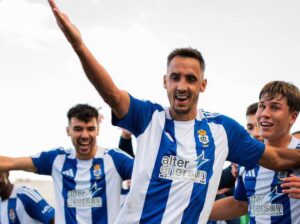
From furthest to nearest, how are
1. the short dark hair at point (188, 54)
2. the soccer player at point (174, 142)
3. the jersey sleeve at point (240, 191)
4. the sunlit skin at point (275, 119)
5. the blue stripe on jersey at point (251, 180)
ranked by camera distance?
the jersey sleeve at point (240, 191), the blue stripe on jersey at point (251, 180), the sunlit skin at point (275, 119), the short dark hair at point (188, 54), the soccer player at point (174, 142)

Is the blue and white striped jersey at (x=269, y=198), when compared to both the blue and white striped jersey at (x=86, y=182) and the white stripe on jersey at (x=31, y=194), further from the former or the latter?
the white stripe on jersey at (x=31, y=194)

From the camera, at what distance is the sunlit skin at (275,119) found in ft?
12.7

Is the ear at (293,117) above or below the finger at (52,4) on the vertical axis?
below

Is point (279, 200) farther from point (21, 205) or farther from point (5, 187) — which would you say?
point (5, 187)

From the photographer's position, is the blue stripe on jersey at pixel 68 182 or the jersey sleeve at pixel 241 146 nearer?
the jersey sleeve at pixel 241 146

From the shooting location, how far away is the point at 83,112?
6.01 metres

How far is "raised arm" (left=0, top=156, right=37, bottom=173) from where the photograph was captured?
5305mm

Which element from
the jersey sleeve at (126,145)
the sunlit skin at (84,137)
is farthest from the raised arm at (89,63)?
the jersey sleeve at (126,145)

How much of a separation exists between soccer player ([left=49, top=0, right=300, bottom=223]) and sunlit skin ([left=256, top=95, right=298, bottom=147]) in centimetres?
33

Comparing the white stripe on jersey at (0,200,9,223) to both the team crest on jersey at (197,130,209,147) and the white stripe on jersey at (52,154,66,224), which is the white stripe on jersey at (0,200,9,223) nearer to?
the white stripe on jersey at (52,154,66,224)

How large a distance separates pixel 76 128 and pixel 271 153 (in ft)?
9.55

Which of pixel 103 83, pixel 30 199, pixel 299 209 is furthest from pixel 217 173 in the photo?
pixel 30 199

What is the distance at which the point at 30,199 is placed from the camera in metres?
6.97

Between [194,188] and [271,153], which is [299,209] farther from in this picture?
[194,188]
